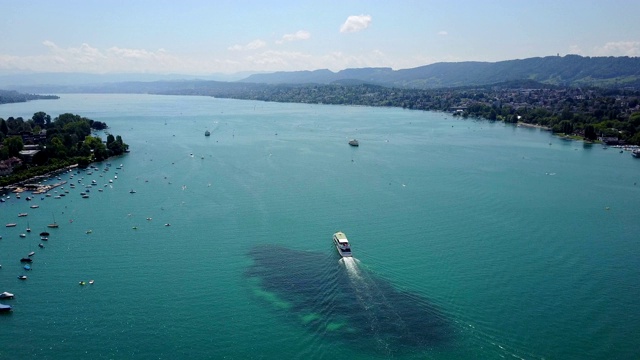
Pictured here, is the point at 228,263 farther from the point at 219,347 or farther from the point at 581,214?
the point at 581,214

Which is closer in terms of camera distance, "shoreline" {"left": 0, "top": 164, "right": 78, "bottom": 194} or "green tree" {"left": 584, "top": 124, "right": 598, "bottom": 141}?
"shoreline" {"left": 0, "top": 164, "right": 78, "bottom": 194}

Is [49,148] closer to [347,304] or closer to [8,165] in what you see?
[8,165]

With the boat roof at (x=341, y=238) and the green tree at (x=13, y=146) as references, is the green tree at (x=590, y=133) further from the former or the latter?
the green tree at (x=13, y=146)

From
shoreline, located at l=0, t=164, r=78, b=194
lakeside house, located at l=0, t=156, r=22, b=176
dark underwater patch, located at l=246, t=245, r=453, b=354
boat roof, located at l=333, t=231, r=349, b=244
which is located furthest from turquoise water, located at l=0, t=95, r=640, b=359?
lakeside house, located at l=0, t=156, r=22, b=176

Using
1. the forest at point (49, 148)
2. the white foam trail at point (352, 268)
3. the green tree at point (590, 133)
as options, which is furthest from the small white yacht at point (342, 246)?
the green tree at point (590, 133)

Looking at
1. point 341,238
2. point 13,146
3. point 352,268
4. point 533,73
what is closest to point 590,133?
point 341,238

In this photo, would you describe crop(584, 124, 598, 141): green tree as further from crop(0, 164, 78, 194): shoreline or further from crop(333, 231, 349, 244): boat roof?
crop(0, 164, 78, 194): shoreline
